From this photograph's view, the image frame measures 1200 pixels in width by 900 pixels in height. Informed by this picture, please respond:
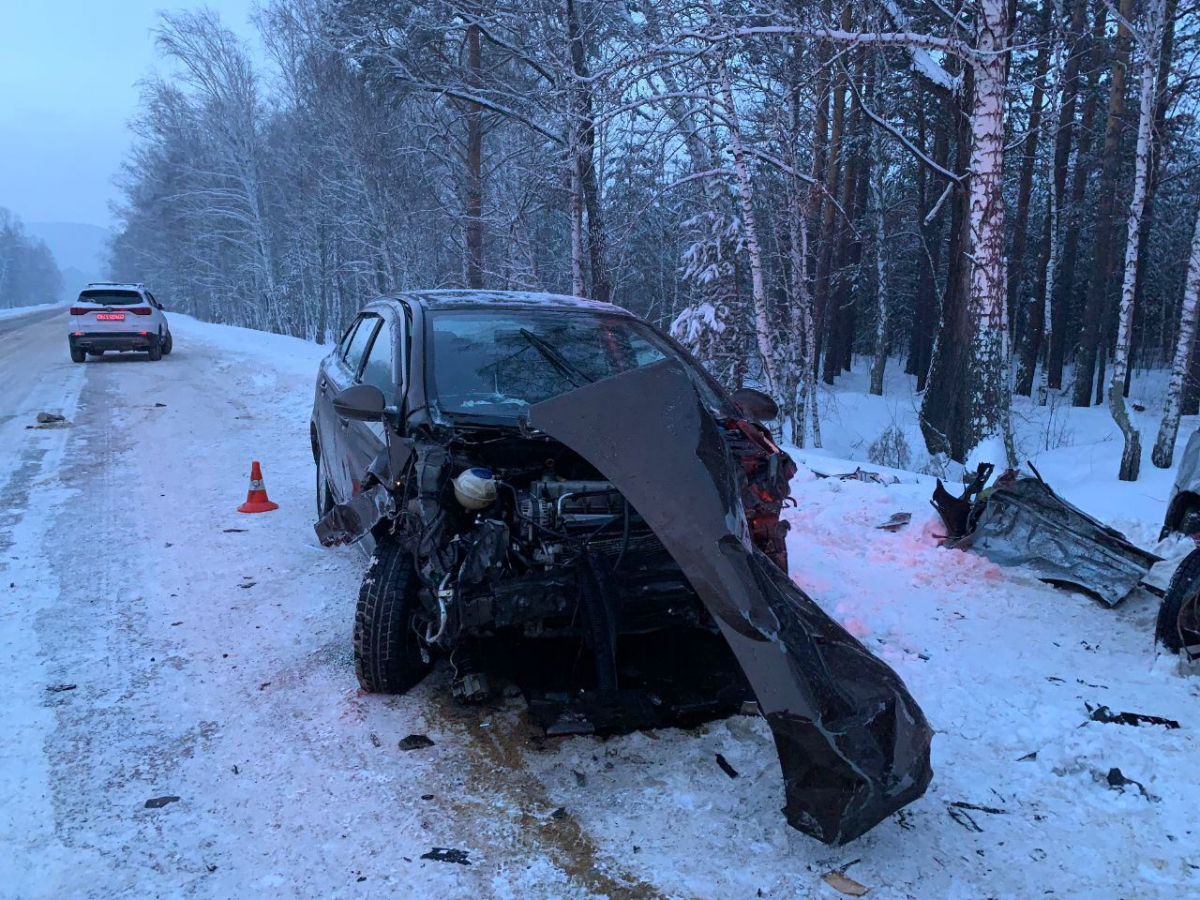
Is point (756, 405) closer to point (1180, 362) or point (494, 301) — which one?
point (494, 301)

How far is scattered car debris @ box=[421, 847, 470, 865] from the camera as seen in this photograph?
101 inches

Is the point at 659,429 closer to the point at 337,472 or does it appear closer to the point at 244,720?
the point at 244,720

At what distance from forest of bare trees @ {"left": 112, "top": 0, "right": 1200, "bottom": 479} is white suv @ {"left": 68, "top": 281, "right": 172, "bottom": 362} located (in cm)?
696

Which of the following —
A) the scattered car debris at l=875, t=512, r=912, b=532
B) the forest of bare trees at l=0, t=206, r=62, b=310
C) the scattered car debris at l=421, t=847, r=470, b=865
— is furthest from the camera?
the forest of bare trees at l=0, t=206, r=62, b=310

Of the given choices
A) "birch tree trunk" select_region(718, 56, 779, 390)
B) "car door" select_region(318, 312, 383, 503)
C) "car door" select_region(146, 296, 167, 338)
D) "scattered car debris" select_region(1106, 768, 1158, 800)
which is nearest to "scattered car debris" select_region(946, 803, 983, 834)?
"scattered car debris" select_region(1106, 768, 1158, 800)

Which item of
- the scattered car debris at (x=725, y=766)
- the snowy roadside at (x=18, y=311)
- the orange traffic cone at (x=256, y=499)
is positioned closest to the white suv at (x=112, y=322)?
the orange traffic cone at (x=256, y=499)

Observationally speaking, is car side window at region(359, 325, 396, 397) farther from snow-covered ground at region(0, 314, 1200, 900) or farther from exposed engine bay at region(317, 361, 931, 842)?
snow-covered ground at region(0, 314, 1200, 900)

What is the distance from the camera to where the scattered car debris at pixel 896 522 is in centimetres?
623

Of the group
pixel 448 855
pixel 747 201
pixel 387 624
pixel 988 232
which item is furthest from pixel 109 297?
pixel 448 855

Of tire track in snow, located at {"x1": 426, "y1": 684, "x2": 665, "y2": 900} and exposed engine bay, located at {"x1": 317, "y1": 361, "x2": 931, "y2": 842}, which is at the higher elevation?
exposed engine bay, located at {"x1": 317, "y1": 361, "x2": 931, "y2": 842}

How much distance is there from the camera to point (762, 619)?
2613mm

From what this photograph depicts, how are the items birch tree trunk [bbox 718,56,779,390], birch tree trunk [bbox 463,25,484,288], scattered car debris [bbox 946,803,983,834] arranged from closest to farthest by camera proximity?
scattered car debris [bbox 946,803,983,834]
birch tree trunk [bbox 718,56,779,390]
birch tree trunk [bbox 463,25,484,288]

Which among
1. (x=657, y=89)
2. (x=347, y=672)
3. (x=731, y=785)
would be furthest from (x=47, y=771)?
(x=657, y=89)

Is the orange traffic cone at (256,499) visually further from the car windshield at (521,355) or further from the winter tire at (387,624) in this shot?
the winter tire at (387,624)
